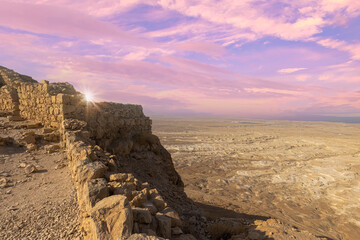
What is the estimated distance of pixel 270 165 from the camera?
74.0ft

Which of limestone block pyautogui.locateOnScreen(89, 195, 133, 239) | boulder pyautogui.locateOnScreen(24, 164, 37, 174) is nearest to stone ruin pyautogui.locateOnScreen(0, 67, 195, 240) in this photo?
limestone block pyautogui.locateOnScreen(89, 195, 133, 239)

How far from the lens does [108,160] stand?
544cm

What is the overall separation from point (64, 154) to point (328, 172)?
2258cm

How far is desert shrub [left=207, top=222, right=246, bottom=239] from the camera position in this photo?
20.4ft

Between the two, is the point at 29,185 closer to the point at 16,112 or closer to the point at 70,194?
the point at 70,194

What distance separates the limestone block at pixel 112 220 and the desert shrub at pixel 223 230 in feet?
14.0

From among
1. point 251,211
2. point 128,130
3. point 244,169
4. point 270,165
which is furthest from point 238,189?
point 128,130

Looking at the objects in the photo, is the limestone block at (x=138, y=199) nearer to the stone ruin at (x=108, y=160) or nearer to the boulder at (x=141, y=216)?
the stone ruin at (x=108, y=160)

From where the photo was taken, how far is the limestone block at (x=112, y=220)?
262 cm

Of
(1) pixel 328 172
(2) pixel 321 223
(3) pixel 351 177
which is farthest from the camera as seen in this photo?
(1) pixel 328 172

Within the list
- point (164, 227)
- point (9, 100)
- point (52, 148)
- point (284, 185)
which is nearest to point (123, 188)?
point (164, 227)

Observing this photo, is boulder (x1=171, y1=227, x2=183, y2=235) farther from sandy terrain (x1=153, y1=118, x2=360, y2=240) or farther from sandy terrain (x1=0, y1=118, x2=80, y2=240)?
sandy terrain (x1=153, y1=118, x2=360, y2=240)

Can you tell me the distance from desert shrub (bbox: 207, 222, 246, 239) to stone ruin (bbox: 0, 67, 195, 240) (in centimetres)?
104

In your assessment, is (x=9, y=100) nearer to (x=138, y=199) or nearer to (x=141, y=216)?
(x=138, y=199)
